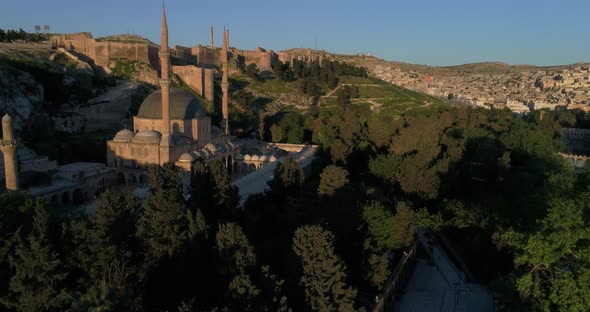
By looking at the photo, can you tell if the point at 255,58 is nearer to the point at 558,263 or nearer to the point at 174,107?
the point at 174,107

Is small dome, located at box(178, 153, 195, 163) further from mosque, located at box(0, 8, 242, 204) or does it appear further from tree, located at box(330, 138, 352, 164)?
tree, located at box(330, 138, 352, 164)

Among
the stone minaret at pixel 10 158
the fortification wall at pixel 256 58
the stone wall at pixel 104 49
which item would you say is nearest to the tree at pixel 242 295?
the stone minaret at pixel 10 158

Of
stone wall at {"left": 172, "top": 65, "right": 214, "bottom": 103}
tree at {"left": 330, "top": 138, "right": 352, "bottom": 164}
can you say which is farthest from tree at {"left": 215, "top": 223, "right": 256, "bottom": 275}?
stone wall at {"left": 172, "top": 65, "right": 214, "bottom": 103}

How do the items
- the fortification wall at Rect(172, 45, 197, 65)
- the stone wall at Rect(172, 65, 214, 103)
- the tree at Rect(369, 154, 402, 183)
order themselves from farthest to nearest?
1. the fortification wall at Rect(172, 45, 197, 65)
2. the stone wall at Rect(172, 65, 214, 103)
3. the tree at Rect(369, 154, 402, 183)

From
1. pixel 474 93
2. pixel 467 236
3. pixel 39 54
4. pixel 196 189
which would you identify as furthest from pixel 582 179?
pixel 474 93

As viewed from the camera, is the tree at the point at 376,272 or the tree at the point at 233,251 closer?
the tree at the point at 233,251

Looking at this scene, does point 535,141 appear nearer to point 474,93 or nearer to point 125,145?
point 125,145

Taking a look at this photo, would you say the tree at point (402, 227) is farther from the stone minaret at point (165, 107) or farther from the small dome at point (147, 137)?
the small dome at point (147, 137)
